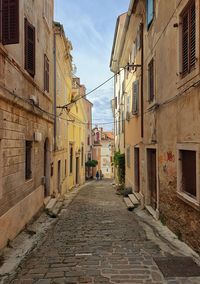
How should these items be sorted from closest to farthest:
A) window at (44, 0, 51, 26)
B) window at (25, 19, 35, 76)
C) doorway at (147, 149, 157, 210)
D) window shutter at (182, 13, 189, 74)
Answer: window shutter at (182, 13, 189, 74), window at (25, 19, 35, 76), doorway at (147, 149, 157, 210), window at (44, 0, 51, 26)

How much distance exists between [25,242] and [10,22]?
4.88 meters

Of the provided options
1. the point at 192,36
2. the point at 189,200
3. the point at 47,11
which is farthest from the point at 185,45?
the point at 47,11

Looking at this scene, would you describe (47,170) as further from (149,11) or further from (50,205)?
(149,11)

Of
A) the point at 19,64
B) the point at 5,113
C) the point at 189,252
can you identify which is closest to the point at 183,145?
the point at 189,252

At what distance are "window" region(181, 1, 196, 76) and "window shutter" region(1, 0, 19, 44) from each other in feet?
11.6

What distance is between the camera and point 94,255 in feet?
21.8

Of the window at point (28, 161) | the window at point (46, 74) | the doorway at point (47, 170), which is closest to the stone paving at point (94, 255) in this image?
the window at point (28, 161)

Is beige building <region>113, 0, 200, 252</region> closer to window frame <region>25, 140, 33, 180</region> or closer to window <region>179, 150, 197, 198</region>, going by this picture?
window <region>179, 150, 197, 198</region>

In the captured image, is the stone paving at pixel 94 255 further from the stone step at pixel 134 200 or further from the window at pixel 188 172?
the stone step at pixel 134 200

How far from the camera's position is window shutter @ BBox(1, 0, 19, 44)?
697 cm

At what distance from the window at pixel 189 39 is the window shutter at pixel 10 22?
3.54 metres

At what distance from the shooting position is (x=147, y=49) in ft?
38.9

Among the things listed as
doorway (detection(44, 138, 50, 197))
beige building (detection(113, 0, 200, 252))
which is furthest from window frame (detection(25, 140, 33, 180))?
beige building (detection(113, 0, 200, 252))

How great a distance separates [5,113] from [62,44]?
12.0m
